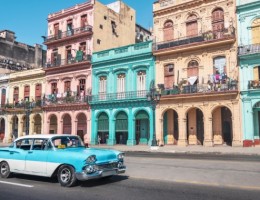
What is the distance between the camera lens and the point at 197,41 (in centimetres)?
2691

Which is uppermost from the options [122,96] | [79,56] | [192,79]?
[79,56]

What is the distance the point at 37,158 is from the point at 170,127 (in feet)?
68.7

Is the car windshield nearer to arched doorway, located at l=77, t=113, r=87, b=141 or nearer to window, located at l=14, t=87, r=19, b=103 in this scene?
arched doorway, located at l=77, t=113, r=87, b=141

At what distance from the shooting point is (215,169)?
422 inches

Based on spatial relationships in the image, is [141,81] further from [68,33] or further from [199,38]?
[68,33]

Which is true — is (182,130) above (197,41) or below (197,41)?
below

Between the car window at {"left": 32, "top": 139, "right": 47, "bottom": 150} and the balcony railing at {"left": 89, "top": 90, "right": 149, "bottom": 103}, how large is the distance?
20.4 m

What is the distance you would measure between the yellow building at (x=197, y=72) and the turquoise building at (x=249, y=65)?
550mm

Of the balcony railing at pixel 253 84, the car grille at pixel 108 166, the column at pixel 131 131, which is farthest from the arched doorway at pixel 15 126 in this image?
the car grille at pixel 108 166

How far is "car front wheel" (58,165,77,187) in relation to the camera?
26.5 feet

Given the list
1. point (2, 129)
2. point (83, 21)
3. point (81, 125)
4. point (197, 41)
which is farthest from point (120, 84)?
point (2, 129)

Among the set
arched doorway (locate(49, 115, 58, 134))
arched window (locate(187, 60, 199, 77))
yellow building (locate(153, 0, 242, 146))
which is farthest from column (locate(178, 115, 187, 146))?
arched doorway (locate(49, 115, 58, 134))

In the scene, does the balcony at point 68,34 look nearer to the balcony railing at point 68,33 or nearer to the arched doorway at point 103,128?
the balcony railing at point 68,33

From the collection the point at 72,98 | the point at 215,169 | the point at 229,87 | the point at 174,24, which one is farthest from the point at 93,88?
the point at 215,169
